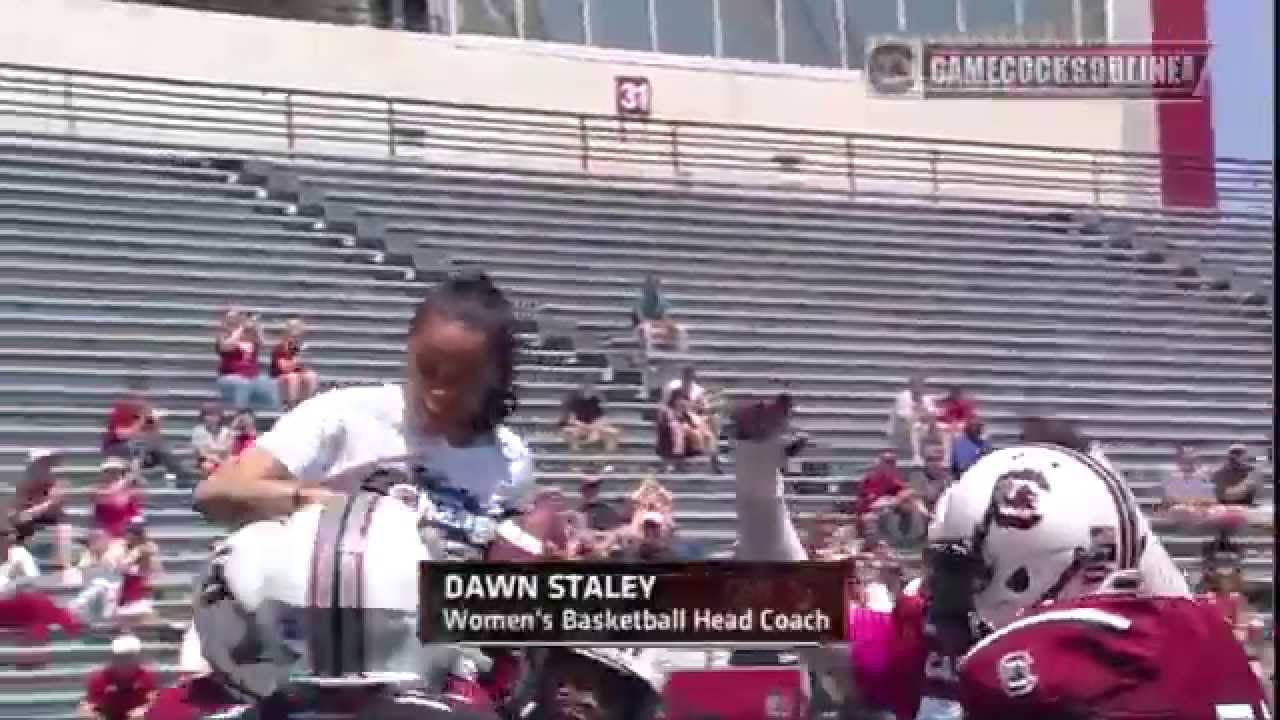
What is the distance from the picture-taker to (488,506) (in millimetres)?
1626

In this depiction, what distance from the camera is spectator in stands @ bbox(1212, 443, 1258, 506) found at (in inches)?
132

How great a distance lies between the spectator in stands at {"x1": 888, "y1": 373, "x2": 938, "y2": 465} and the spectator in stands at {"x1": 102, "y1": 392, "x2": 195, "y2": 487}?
5.22ft

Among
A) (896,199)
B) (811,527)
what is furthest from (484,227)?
(811,527)

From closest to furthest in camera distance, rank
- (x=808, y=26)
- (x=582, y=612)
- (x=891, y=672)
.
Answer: (x=582, y=612)
(x=891, y=672)
(x=808, y=26)

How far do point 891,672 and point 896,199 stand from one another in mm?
10000

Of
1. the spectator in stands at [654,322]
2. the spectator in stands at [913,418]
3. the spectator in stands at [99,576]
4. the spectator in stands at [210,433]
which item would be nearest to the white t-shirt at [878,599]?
the spectator in stands at [99,576]

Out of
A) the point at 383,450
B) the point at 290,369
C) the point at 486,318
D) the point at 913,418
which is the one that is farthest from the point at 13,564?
the point at 913,418

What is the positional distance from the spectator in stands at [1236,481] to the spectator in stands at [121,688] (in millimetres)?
1133

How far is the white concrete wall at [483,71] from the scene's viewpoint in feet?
36.2

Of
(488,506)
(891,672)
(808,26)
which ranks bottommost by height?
(891,672)

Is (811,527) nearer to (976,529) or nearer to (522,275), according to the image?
(976,529)

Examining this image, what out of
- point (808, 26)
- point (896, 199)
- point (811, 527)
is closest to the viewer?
point (811, 527)

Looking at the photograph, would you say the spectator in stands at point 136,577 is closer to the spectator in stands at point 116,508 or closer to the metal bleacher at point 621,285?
the spectator in stands at point 116,508

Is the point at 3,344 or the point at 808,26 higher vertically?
the point at 808,26
